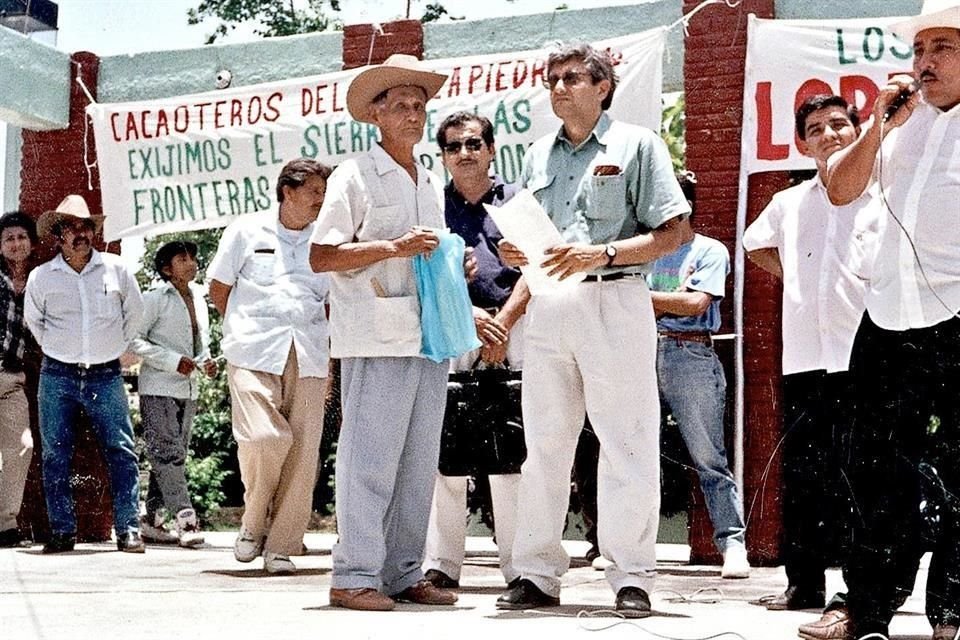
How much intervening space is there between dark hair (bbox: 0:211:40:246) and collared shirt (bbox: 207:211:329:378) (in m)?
2.45

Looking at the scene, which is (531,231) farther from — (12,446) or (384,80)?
(12,446)

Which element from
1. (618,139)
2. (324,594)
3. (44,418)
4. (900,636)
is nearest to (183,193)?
(44,418)

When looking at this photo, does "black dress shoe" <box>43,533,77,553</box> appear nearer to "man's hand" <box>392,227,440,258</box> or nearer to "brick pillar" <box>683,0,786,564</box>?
"brick pillar" <box>683,0,786,564</box>

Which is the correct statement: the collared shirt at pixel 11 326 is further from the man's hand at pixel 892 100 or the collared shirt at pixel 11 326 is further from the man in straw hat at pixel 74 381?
the man's hand at pixel 892 100

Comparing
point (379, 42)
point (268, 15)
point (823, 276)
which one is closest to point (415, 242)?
point (823, 276)

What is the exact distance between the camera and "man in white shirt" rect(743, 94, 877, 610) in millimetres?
5406

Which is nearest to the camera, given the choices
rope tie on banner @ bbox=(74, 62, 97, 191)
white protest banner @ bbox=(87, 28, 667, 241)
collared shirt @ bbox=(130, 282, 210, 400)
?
white protest banner @ bbox=(87, 28, 667, 241)

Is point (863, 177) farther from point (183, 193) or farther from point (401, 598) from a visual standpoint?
point (183, 193)

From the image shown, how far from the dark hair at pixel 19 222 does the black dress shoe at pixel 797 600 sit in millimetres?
5438

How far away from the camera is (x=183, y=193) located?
31.1 feet

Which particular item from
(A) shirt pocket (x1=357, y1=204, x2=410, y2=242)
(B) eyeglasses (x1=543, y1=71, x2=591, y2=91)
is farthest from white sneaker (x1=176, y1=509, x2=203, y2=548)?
(B) eyeglasses (x1=543, y1=71, x2=591, y2=91)

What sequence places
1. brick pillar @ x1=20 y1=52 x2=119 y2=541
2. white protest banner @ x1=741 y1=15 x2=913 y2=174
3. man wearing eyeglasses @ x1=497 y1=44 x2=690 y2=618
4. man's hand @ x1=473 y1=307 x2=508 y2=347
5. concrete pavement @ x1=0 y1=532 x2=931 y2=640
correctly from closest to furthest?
1. concrete pavement @ x1=0 y1=532 x2=931 y2=640
2. man wearing eyeglasses @ x1=497 y1=44 x2=690 y2=618
3. man's hand @ x1=473 y1=307 x2=508 y2=347
4. white protest banner @ x1=741 y1=15 x2=913 y2=174
5. brick pillar @ x1=20 y1=52 x2=119 y2=541

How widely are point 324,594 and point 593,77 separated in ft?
7.32

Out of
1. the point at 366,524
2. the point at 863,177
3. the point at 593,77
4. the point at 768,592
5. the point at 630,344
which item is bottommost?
the point at 768,592
